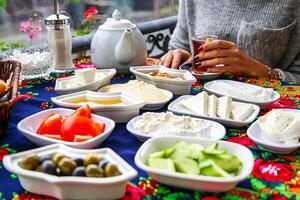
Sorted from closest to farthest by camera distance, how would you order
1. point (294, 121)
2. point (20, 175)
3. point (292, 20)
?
point (20, 175) → point (294, 121) → point (292, 20)

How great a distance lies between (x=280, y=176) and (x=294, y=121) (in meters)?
0.15

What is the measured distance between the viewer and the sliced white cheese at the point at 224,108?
969 mm

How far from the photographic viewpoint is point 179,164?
687 mm

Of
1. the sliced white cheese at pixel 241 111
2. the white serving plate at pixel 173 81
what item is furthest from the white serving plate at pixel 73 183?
the white serving plate at pixel 173 81

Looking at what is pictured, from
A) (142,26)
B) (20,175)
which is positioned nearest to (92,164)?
(20,175)

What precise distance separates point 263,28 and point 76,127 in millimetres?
1019

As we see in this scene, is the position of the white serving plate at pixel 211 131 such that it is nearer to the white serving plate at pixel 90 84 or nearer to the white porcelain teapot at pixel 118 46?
the white serving plate at pixel 90 84

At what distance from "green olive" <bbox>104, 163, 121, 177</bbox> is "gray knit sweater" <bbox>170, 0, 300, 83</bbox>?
102cm

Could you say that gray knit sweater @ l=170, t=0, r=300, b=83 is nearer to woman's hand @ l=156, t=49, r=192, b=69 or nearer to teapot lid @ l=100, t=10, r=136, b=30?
woman's hand @ l=156, t=49, r=192, b=69

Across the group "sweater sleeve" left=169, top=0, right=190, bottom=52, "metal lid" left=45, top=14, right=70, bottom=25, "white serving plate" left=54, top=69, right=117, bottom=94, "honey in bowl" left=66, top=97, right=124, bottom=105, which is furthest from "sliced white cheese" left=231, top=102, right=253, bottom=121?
"sweater sleeve" left=169, top=0, right=190, bottom=52

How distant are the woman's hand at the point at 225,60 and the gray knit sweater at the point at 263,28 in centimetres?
19

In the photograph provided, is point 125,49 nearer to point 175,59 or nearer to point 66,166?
point 175,59

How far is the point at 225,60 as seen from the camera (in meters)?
1.36

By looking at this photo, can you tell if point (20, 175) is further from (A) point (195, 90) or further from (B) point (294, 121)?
(A) point (195, 90)
